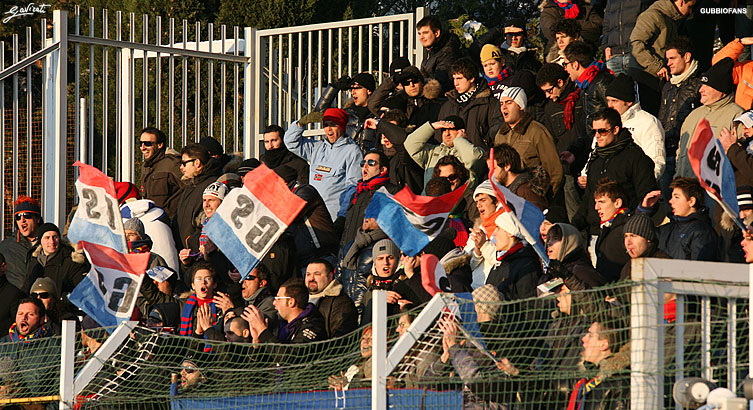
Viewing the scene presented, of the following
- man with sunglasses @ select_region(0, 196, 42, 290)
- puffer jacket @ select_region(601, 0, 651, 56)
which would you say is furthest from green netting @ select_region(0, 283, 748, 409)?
puffer jacket @ select_region(601, 0, 651, 56)

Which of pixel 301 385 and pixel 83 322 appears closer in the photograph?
pixel 301 385

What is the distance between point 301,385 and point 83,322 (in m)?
3.36

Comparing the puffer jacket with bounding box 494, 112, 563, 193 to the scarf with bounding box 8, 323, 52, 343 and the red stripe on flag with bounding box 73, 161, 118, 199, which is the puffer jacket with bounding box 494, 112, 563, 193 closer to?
the red stripe on flag with bounding box 73, 161, 118, 199

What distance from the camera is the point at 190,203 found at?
39.9ft

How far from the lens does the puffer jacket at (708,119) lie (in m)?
10.1

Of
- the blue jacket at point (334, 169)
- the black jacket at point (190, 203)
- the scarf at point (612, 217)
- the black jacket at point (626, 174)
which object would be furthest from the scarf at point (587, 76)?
the black jacket at point (190, 203)

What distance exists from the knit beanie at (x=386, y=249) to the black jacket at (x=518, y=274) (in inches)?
43.4

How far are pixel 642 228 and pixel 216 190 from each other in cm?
430

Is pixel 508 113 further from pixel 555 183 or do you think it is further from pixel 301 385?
pixel 301 385

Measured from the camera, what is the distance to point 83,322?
10836 mm

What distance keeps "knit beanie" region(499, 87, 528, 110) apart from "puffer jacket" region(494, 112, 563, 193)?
0.14 metres

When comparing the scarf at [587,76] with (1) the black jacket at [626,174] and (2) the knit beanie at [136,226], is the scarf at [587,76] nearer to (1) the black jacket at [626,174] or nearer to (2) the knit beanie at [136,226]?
(1) the black jacket at [626,174]

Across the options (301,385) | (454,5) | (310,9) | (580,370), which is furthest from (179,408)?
(454,5)

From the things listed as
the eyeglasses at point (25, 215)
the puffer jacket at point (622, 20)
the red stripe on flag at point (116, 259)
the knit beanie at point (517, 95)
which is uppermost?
the puffer jacket at point (622, 20)
